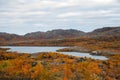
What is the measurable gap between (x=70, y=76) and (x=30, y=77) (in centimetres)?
343

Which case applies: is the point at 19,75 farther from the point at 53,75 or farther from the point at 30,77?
the point at 53,75

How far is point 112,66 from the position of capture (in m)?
37.5

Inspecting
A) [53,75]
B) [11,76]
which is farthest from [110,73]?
[11,76]

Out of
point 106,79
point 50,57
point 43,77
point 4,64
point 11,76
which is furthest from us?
point 50,57

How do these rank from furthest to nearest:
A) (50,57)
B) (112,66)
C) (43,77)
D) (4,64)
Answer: (50,57) < (112,66) < (4,64) < (43,77)

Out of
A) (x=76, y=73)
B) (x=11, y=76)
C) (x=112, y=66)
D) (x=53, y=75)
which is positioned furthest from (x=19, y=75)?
(x=112, y=66)

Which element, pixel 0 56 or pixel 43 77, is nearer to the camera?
pixel 43 77

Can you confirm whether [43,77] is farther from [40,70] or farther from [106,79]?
[106,79]

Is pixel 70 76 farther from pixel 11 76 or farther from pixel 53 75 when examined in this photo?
pixel 11 76

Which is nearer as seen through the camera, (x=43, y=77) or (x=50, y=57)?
(x=43, y=77)

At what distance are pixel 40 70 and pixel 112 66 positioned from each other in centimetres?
1320

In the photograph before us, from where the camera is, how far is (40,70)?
27.1m

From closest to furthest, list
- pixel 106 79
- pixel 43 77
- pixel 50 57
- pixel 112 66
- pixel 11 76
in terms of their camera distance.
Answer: pixel 43 77, pixel 11 76, pixel 106 79, pixel 112 66, pixel 50 57

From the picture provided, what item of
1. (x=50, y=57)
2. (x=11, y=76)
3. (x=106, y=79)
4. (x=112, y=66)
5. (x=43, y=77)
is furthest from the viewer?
(x=50, y=57)
